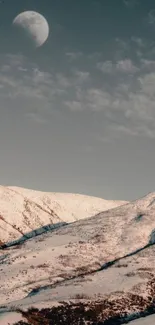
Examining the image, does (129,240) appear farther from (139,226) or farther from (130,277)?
(130,277)

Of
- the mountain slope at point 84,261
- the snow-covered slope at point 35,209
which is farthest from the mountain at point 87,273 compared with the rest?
the snow-covered slope at point 35,209

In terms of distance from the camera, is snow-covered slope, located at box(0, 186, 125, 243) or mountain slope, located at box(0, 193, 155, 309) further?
snow-covered slope, located at box(0, 186, 125, 243)

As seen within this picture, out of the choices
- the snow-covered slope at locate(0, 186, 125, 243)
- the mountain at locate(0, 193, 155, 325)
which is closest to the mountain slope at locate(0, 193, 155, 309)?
the mountain at locate(0, 193, 155, 325)

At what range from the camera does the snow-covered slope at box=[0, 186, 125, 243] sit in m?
141

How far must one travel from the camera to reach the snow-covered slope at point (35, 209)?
463 ft

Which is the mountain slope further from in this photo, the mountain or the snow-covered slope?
the snow-covered slope

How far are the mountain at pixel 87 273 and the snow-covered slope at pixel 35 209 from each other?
1119 inches

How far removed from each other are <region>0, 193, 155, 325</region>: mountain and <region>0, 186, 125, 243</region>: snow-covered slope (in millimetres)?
28413

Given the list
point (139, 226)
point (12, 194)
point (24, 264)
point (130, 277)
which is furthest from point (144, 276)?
point (12, 194)

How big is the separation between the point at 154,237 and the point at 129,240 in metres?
7.13

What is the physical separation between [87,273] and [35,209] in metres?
80.6

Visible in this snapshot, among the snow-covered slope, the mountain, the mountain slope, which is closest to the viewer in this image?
the mountain

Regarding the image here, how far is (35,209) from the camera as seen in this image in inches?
6344

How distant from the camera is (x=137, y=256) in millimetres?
91812
